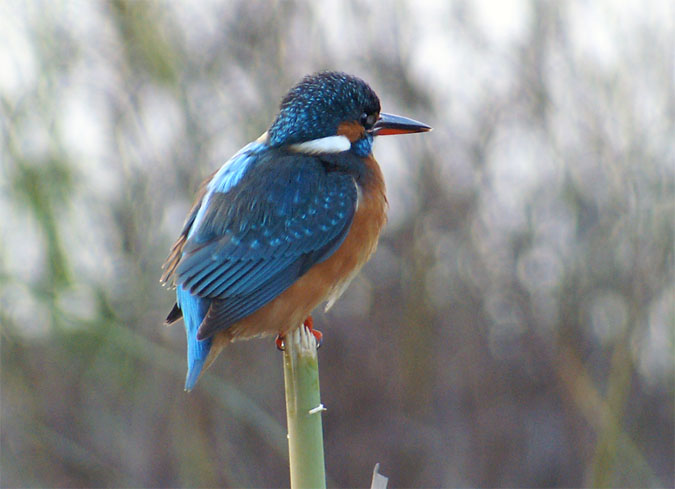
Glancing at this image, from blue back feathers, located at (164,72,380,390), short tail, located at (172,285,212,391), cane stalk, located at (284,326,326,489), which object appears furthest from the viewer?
blue back feathers, located at (164,72,380,390)

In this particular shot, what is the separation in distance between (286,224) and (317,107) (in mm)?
404

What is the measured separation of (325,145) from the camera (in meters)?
2.65

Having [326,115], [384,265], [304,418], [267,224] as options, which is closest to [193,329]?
[267,224]

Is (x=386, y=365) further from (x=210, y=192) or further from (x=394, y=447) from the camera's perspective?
(x=210, y=192)

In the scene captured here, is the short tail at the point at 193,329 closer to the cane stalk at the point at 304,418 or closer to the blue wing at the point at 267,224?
the blue wing at the point at 267,224

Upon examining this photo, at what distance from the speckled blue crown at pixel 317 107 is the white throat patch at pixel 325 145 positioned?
2 centimetres

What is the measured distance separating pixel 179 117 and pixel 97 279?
1.06m

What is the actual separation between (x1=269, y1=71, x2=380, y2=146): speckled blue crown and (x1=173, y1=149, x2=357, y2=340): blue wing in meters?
0.10

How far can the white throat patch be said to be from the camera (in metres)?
2.62

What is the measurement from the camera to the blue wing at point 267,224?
7.80 ft

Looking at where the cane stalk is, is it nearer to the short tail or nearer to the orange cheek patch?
the short tail

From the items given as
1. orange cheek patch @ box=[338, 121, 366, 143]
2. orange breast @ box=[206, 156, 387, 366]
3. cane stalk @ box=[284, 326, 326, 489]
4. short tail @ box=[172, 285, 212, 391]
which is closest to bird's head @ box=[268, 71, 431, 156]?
orange cheek patch @ box=[338, 121, 366, 143]

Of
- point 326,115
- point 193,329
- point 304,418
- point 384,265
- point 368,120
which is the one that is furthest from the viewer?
point 384,265

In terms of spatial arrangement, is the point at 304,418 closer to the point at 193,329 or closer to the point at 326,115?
the point at 193,329
